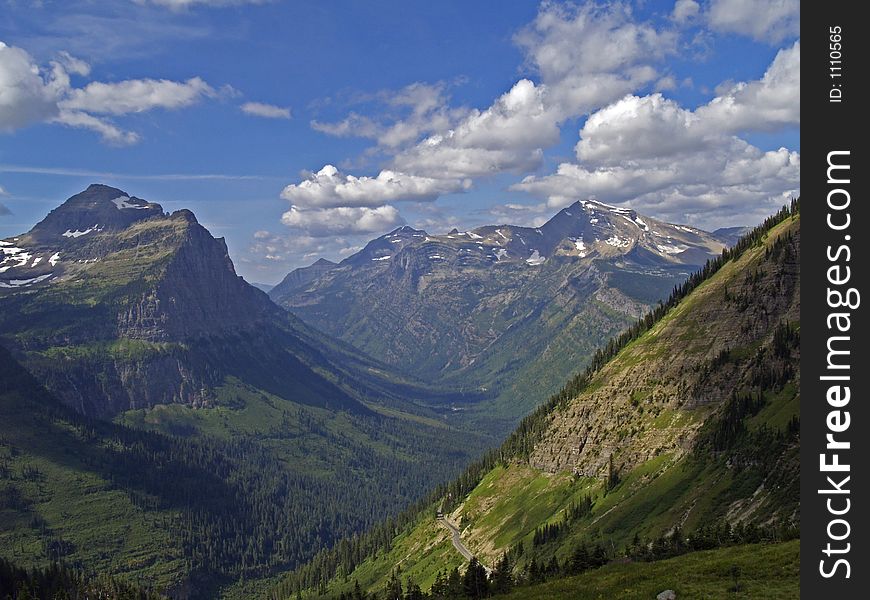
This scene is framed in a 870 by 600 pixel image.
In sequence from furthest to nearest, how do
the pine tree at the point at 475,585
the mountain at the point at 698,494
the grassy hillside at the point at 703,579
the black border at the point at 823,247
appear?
the pine tree at the point at 475,585 → the mountain at the point at 698,494 → the grassy hillside at the point at 703,579 → the black border at the point at 823,247

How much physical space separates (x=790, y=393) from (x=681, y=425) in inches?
1392

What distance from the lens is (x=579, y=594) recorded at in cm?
6850

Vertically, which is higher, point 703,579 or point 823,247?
point 823,247

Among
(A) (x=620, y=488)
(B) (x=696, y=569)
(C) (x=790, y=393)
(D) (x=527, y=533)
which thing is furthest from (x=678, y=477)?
(B) (x=696, y=569)

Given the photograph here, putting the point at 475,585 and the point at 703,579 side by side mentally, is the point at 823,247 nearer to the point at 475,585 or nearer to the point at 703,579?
the point at 703,579

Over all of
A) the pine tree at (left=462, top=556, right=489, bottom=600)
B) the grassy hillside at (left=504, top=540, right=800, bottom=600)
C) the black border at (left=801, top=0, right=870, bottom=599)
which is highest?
the black border at (left=801, top=0, right=870, bottom=599)

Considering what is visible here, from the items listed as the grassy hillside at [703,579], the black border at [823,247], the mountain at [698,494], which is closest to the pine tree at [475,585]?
the mountain at [698,494]

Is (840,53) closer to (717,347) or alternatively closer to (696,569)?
(696,569)

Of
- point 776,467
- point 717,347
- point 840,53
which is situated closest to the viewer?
point 840,53

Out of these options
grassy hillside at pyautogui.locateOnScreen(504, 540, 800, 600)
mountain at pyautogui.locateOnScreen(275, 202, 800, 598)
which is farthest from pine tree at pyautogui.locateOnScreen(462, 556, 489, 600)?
grassy hillside at pyautogui.locateOnScreen(504, 540, 800, 600)

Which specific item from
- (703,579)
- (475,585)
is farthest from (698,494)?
(703,579)

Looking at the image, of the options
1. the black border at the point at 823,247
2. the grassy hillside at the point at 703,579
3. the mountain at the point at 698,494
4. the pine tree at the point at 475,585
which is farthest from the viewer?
the pine tree at the point at 475,585

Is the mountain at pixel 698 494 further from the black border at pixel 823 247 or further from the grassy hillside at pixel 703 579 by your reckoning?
the black border at pixel 823 247

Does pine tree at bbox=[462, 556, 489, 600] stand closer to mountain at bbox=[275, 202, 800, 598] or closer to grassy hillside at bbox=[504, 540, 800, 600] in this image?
mountain at bbox=[275, 202, 800, 598]
